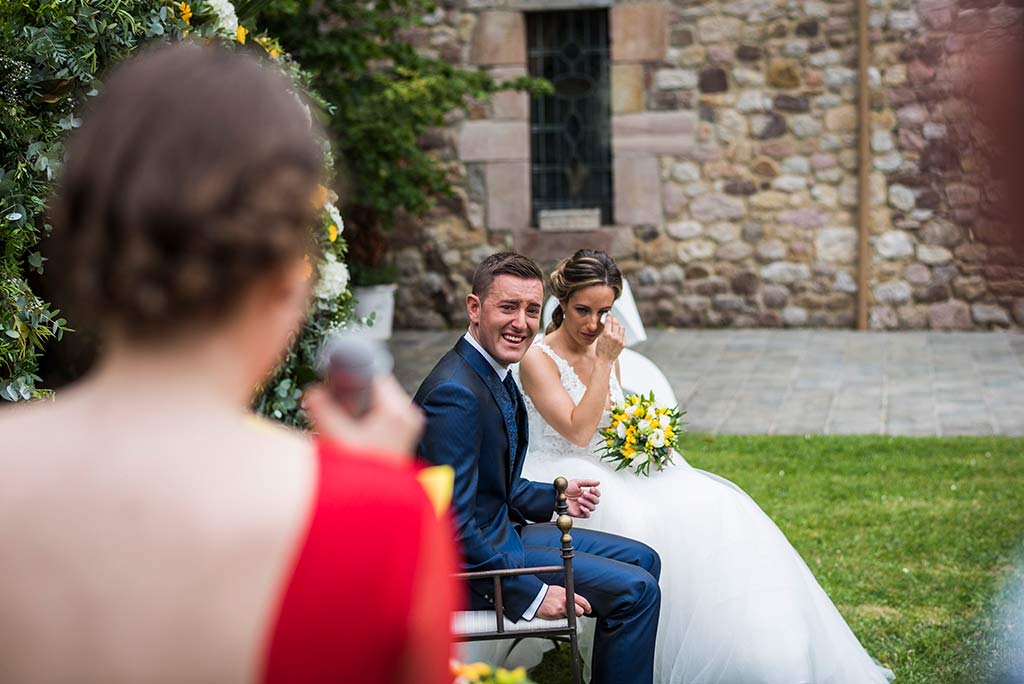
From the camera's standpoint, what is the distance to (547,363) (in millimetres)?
4301

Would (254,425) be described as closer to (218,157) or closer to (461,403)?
(218,157)

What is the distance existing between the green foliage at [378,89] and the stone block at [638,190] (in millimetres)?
1641

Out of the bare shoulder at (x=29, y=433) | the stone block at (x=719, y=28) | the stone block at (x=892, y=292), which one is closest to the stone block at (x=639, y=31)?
the stone block at (x=719, y=28)

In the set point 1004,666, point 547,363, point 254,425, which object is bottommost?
point 1004,666

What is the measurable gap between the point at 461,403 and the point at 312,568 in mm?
2160

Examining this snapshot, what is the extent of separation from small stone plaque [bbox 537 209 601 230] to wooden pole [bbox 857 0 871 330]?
2281mm

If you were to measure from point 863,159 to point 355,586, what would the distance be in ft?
33.7

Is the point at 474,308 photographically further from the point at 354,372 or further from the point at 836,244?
the point at 836,244

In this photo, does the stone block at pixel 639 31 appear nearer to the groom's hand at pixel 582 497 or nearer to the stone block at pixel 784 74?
the stone block at pixel 784 74

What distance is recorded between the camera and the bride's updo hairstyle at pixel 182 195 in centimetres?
112

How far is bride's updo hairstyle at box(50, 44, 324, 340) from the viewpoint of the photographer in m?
1.12

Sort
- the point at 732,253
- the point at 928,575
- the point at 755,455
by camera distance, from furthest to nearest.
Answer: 1. the point at 732,253
2. the point at 755,455
3. the point at 928,575

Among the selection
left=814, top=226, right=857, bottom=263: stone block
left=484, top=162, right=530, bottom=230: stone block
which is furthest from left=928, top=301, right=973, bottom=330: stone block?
left=484, top=162, right=530, bottom=230: stone block

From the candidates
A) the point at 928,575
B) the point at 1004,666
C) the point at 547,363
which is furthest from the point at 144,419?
the point at 928,575
